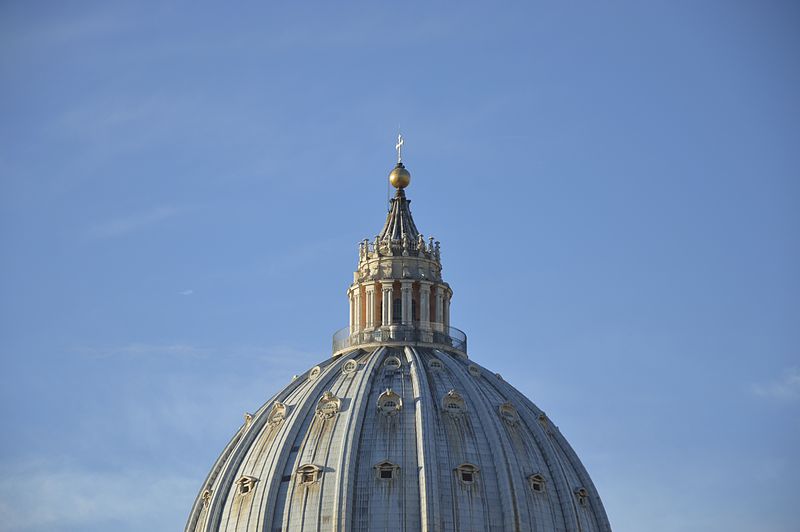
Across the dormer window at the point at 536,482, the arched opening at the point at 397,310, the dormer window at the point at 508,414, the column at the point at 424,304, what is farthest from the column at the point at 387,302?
the dormer window at the point at 536,482

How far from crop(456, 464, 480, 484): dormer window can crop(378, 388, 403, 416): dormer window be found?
16.2ft

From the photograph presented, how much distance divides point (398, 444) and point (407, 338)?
377 inches

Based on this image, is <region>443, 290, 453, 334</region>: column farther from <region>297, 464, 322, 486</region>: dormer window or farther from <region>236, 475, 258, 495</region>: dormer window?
<region>236, 475, 258, 495</region>: dormer window

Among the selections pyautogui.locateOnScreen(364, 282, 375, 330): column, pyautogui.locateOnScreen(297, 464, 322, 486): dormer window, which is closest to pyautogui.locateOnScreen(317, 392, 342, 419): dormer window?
pyautogui.locateOnScreen(297, 464, 322, 486): dormer window

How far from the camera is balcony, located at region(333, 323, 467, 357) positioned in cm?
12562

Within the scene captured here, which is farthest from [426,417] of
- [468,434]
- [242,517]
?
[242,517]

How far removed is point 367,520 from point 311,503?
3.09 meters

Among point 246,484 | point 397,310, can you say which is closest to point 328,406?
point 246,484

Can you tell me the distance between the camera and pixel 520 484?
117500 mm

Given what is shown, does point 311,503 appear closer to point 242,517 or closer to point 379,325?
point 242,517

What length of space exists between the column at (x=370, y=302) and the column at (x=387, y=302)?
592 millimetres

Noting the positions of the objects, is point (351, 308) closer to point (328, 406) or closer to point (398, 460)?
point (328, 406)

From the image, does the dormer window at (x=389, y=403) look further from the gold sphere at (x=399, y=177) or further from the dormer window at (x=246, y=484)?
the gold sphere at (x=399, y=177)

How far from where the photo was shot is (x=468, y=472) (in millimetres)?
116750
